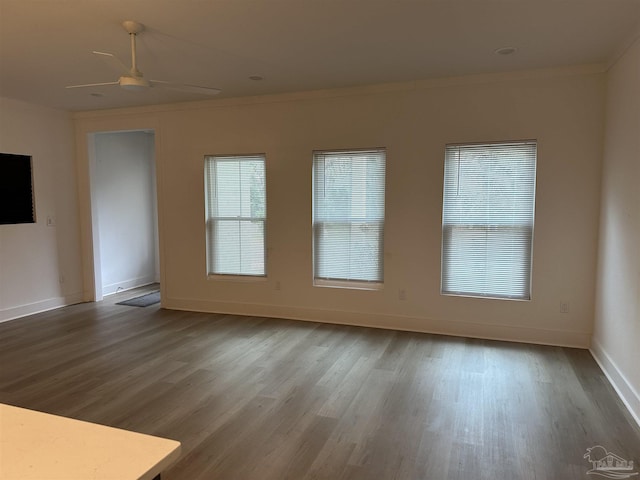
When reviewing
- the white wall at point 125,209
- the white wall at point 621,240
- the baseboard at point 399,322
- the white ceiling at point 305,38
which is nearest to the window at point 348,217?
the baseboard at point 399,322

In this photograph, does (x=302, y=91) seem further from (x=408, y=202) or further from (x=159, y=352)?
(x=159, y=352)

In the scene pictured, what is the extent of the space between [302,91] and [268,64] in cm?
98

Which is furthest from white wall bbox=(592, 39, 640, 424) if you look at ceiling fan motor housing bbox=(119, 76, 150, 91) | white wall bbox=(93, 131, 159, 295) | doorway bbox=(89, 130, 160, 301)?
white wall bbox=(93, 131, 159, 295)

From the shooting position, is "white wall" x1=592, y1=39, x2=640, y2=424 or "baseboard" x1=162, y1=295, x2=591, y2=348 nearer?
"white wall" x1=592, y1=39, x2=640, y2=424

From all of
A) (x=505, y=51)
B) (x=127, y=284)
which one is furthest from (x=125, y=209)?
(x=505, y=51)

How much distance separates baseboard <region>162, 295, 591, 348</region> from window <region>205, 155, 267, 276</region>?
49 centimetres

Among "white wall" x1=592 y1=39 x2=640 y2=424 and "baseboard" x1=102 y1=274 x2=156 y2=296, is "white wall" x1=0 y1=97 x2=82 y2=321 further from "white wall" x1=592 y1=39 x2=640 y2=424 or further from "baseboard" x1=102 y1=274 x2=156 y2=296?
"white wall" x1=592 y1=39 x2=640 y2=424

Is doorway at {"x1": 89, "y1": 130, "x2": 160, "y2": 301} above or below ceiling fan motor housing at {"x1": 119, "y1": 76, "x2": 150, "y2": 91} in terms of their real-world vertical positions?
below

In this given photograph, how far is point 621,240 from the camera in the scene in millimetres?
3232

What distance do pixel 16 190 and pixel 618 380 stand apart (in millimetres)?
6674

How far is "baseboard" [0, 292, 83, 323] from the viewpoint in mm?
5074

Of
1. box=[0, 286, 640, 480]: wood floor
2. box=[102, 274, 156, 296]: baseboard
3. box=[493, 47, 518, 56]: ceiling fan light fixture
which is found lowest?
box=[0, 286, 640, 480]: wood floor

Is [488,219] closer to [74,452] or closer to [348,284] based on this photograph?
[348,284]

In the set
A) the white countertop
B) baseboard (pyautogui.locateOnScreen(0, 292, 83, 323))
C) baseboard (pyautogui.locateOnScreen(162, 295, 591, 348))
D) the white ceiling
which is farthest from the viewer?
baseboard (pyautogui.locateOnScreen(0, 292, 83, 323))
